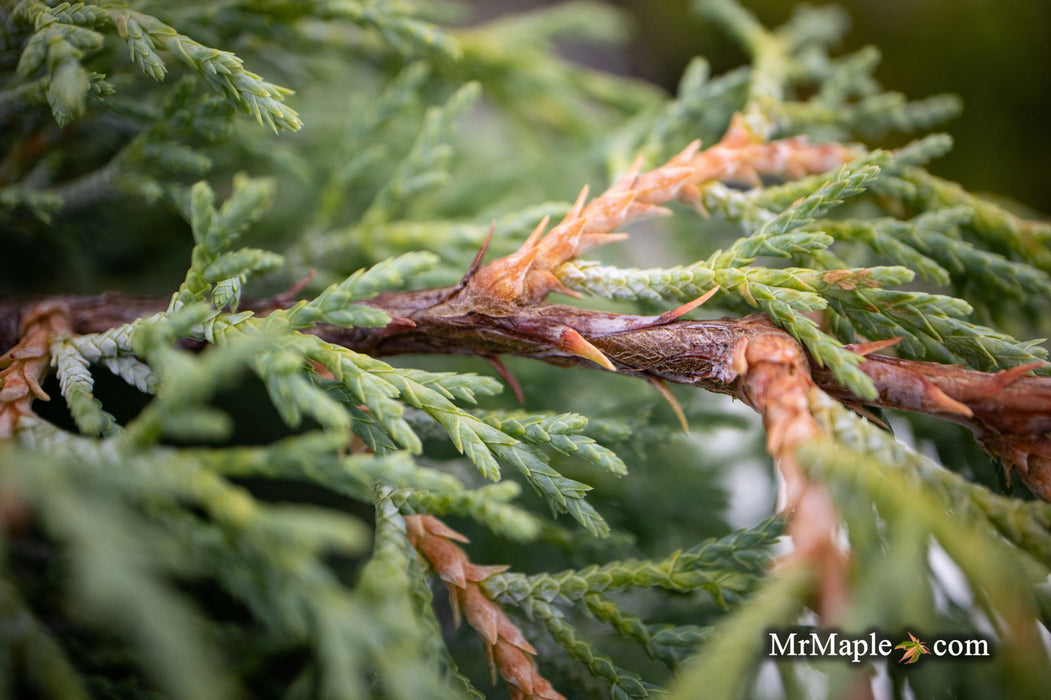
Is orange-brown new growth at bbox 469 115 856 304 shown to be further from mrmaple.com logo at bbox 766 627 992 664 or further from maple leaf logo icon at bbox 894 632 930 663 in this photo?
maple leaf logo icon at bbox 894 632 930 663

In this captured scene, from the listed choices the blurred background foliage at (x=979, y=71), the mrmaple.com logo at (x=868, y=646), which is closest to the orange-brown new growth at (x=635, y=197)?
the mrmaple.com logo at (x=868, y=646)

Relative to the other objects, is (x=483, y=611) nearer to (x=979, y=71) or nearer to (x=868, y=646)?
(x=868, y=646)

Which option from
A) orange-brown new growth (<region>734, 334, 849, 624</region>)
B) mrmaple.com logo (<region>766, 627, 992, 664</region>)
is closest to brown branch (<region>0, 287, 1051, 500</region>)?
orange-brown new growth (<region>734, 334, 849, 624</region>)

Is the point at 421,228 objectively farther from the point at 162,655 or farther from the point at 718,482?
the point at 718,482

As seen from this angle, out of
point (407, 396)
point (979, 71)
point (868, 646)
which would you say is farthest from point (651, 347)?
point (979, 71)

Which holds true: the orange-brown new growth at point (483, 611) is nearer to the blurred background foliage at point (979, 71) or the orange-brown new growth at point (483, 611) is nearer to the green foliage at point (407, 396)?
the green foliage at point (407, 396)
